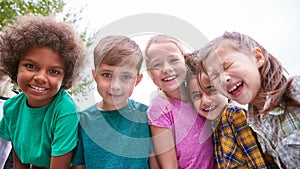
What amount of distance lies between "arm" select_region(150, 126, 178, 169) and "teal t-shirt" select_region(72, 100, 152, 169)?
35 mm

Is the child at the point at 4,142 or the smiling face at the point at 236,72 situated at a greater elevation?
the smiling face at the point at 236,72

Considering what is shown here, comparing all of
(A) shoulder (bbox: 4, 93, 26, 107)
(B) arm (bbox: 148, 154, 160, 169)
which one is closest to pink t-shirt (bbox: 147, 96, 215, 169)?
(B) arm (bbox: 148, 154, 160, 169)

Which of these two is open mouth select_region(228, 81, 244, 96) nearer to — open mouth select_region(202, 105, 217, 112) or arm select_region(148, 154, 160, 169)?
open mouth select_region(202, 105, 217, 112)

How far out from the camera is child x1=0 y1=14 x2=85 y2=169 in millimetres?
1371

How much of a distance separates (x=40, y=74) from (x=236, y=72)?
95cm

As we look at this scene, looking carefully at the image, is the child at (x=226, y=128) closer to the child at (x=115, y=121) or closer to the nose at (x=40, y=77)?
the child at (x=115, y=121)

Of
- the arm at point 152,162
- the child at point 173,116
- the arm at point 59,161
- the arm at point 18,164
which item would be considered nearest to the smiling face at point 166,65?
the child at point 173,116

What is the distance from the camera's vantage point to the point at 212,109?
1486 mm

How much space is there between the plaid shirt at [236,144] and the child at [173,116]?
2.7 inches

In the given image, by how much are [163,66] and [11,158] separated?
1.18 metres

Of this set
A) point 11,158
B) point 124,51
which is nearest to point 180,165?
point 124,51

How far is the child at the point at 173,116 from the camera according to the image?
1.40 m

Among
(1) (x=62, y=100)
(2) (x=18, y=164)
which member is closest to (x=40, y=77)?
(1) (x=62, y=100)

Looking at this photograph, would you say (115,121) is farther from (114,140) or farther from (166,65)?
(166,65)
